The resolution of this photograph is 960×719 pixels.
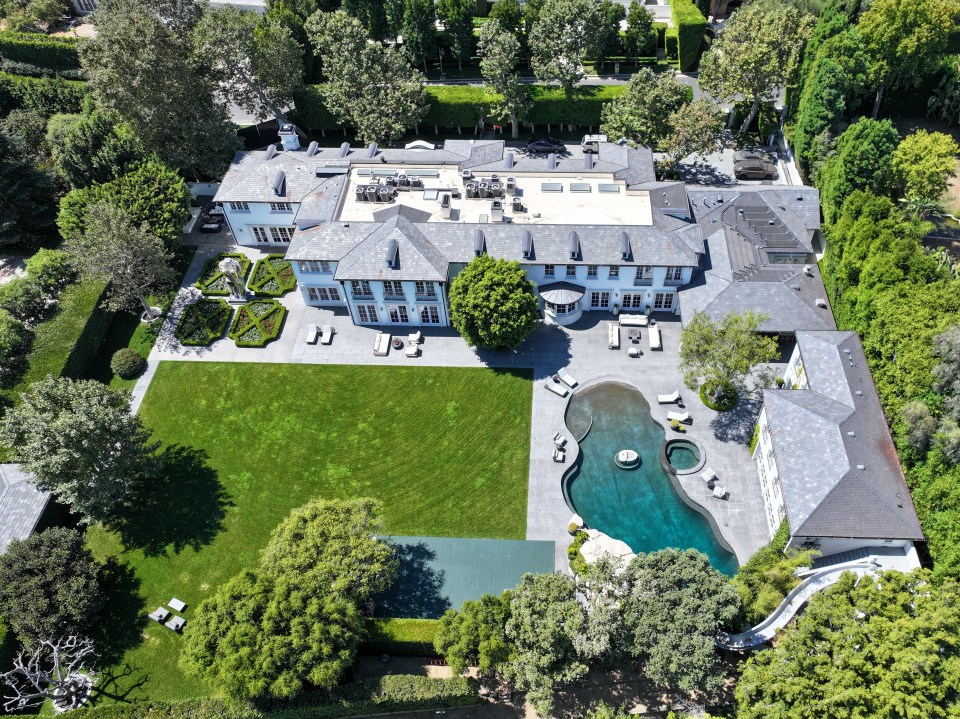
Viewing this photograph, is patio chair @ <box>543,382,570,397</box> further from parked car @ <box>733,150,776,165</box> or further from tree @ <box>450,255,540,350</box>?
parked car @ <box>733,150,776,165</box>

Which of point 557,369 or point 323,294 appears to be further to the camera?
point 323,294

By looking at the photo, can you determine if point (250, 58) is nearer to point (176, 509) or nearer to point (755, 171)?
point (176, 509)

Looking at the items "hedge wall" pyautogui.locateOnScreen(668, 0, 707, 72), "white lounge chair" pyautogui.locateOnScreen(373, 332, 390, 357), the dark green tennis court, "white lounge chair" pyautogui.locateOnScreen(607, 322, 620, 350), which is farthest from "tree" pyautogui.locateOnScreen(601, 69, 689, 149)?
the dark green tennis court

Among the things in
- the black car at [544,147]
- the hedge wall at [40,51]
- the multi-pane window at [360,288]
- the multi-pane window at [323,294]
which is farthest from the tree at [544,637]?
the hedge wall at [40,51]

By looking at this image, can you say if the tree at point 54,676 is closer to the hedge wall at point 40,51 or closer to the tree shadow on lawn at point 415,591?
the tree shadow on lawn at point 415,591

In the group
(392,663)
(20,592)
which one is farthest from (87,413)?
(392,663)

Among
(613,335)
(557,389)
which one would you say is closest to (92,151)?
(557,389)
